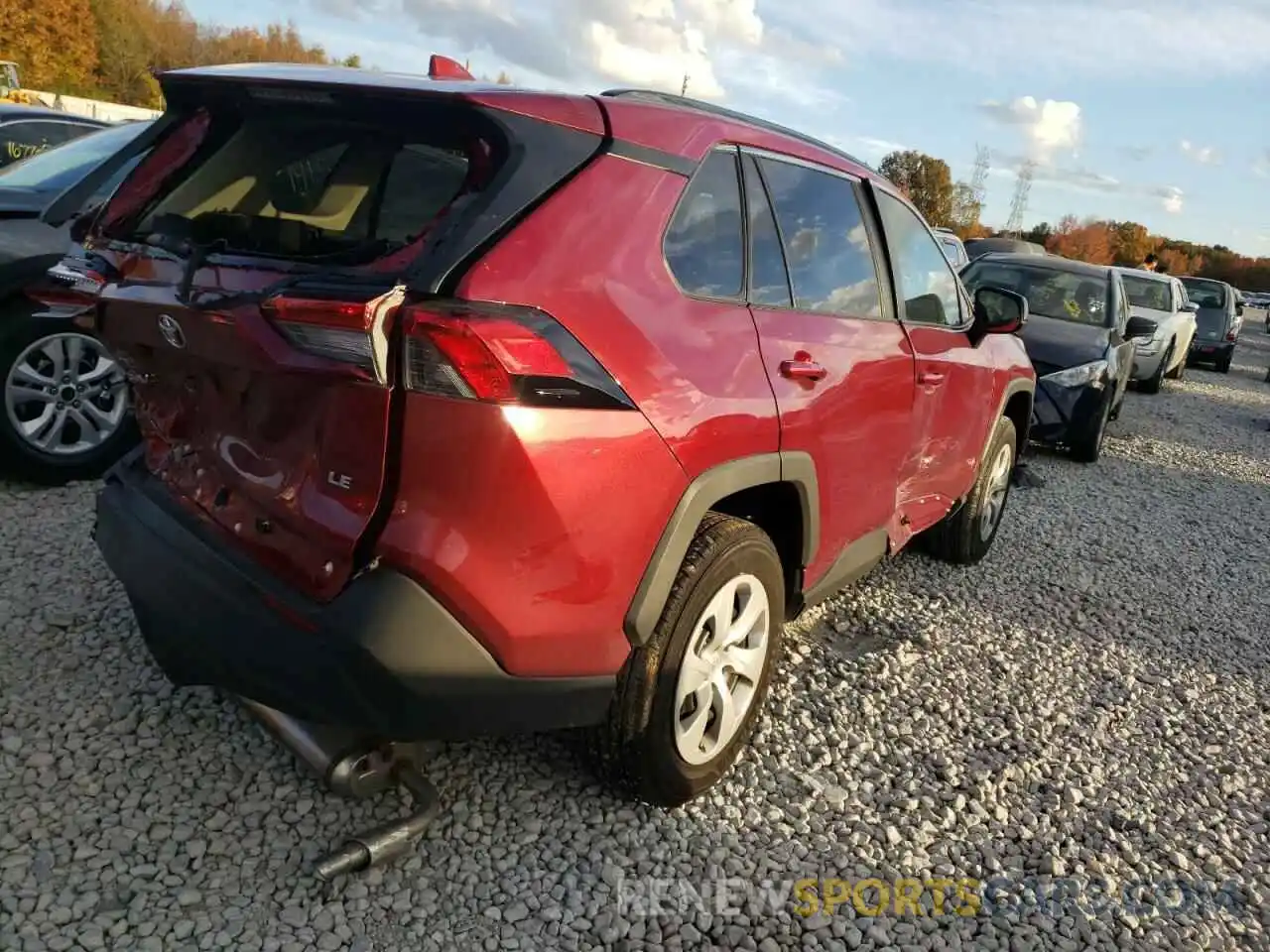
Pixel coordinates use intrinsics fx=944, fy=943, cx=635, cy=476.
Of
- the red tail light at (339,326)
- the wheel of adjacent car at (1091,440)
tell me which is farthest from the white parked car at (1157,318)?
the red tail light at (339,326)

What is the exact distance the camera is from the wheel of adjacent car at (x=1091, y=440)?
26.0 feet

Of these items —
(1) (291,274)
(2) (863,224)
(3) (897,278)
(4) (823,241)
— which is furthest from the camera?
(3) (897,278)

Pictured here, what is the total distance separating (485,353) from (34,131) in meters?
7.58

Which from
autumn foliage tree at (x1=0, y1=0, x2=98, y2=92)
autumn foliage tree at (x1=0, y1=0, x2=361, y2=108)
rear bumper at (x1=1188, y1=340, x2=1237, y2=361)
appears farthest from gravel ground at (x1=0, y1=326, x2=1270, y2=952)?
autumn foliage tree at (x1=0, y1=0, x2=98, y2=92)

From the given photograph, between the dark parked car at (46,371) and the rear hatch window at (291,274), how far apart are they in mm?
1874

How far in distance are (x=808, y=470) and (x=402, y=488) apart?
1.32m

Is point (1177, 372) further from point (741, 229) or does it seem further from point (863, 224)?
point (741, 229)

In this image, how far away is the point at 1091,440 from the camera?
26.3 feet

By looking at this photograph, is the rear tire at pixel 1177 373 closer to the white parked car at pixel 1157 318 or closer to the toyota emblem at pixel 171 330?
the white parked car at pixel 1157 318

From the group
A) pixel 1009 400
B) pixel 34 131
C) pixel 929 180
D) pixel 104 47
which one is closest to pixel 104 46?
pixel 104 47

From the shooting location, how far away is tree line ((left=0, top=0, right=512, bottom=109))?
160 ft

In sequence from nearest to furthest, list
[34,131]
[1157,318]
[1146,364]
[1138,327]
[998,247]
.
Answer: [34,131], [1138,327], [1157,318], [1146,364], [998,247]

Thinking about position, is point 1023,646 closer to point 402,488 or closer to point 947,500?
point 947,500

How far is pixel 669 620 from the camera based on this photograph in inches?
94.0
